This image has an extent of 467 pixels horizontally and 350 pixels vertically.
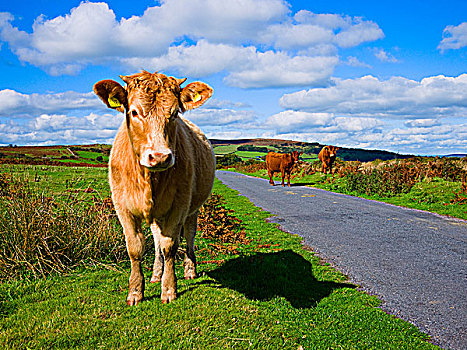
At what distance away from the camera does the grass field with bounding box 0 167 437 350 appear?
428cm

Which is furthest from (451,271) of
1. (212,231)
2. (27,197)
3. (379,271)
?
(27,197)

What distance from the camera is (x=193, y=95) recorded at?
186 inches

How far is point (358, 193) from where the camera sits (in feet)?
75.6

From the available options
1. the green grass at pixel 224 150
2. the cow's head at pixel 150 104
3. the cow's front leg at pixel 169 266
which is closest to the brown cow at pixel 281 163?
the cow's front leg at pixel 169 266

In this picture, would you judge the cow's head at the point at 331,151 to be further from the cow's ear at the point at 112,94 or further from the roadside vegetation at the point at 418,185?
the cow's ear at the point at 112,94

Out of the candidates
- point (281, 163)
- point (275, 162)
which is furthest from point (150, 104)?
point (275, 162)

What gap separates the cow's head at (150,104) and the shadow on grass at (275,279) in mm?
3394

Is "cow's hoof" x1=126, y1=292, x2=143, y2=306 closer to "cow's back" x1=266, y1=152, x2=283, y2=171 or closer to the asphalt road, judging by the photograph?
the asphalt road

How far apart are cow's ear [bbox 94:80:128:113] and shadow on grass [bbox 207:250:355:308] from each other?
3.91 meters

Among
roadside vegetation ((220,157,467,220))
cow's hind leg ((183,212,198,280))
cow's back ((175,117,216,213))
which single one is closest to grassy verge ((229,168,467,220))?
roadside vegetation ((220,157,467,220))

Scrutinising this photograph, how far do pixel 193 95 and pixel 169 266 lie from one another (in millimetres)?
2861

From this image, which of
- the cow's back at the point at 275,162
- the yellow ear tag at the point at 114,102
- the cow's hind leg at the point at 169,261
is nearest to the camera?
the yellow ear tag at the point at 114,102

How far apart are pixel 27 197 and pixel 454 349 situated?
844 cm

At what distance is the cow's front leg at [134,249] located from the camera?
5.16 meters
